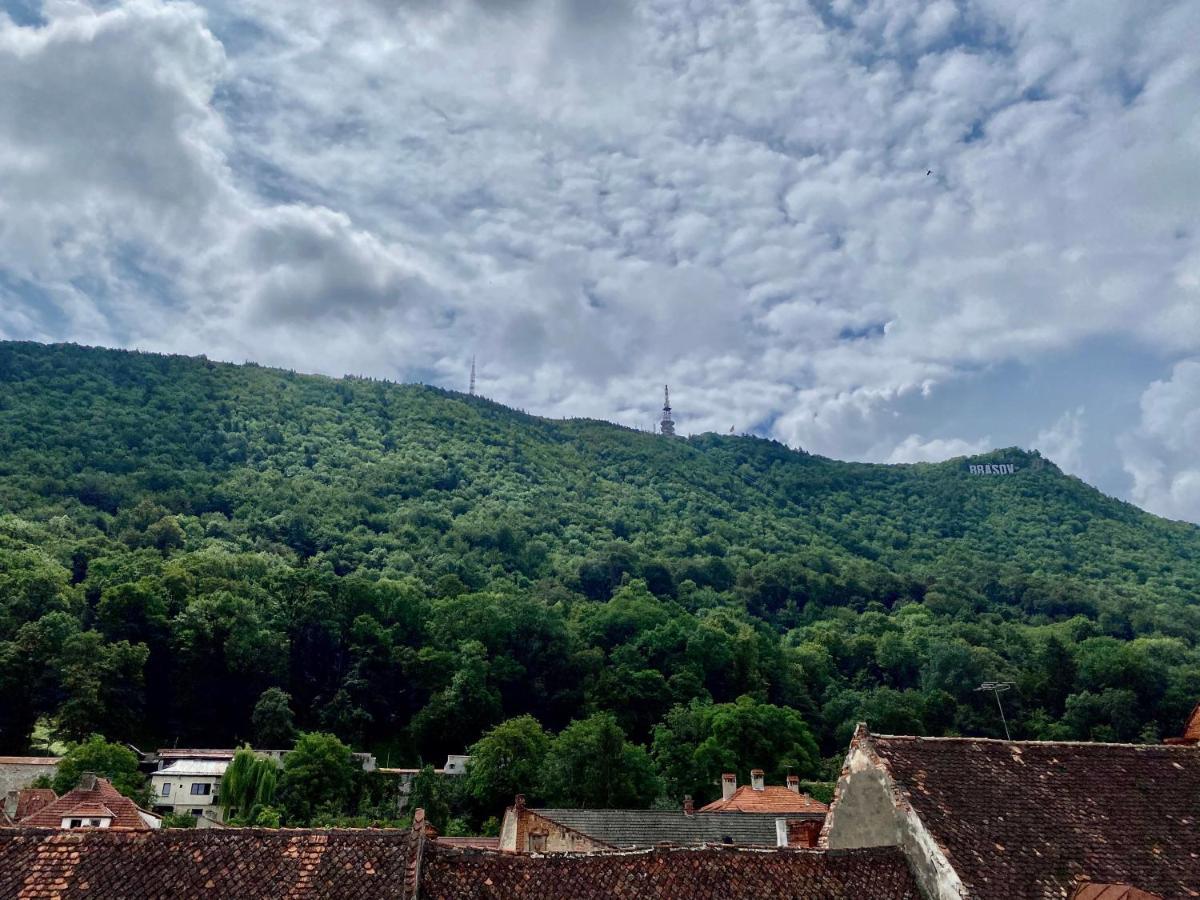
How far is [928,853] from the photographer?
14.6m

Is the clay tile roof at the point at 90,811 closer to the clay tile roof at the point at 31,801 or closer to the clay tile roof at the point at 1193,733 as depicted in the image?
the clay tile roof at the point at 31,801

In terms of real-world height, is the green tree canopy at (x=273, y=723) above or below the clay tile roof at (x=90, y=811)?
above

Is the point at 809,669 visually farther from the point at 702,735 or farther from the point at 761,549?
the point at 761,549

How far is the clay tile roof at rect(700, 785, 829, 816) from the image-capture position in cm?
4219

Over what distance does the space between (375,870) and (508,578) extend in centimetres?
9813

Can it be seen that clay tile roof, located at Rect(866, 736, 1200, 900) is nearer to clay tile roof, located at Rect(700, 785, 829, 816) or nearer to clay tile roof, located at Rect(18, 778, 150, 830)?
clay tile roof, located at Rect(700, 785, 829, 816)

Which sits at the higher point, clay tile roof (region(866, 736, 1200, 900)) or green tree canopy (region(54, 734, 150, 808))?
clay tile roof (region(866, 736, 1200, 900))

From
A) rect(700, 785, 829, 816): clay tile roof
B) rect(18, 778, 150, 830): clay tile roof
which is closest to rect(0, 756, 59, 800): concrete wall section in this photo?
rect(18, 778, 150, 830): clay tile roof

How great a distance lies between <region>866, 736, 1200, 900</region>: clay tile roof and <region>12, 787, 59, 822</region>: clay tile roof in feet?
117

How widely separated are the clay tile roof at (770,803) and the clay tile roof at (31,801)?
95.1 feet

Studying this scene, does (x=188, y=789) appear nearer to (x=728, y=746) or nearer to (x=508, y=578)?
(x=728, y=746)

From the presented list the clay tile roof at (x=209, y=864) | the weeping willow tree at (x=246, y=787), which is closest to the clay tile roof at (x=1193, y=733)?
the clay tile roof at (x=209, y=864)

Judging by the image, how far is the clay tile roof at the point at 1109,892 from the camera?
43.5 ft

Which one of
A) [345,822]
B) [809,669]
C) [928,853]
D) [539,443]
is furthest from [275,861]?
[539,443]
